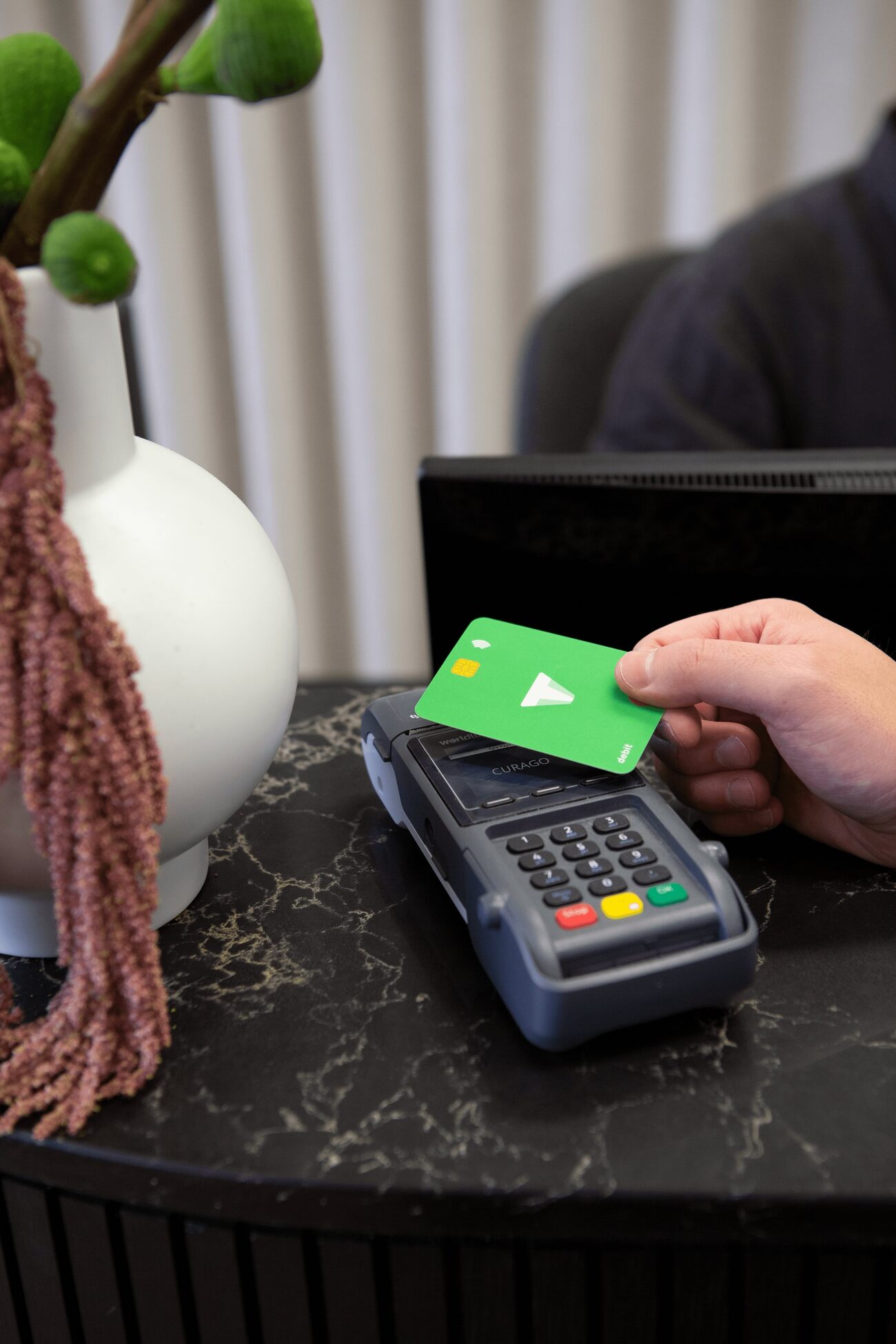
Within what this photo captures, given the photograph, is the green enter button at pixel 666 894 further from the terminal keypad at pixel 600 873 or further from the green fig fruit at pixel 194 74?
the green fig fruit at pixel 194 74

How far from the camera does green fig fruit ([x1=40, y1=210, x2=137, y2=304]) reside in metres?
0.37

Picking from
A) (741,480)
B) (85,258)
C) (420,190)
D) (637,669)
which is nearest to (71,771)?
(85,258)

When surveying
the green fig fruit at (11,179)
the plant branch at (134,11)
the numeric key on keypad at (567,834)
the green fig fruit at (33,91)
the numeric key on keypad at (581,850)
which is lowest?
the numeric key on keypad at (581,850)

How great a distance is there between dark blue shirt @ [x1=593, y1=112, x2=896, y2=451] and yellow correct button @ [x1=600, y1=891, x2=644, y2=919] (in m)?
0.99

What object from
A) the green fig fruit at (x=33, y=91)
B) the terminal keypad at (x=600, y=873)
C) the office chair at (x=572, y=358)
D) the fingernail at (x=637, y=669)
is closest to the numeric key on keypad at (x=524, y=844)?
the terminal keypad at (x=600, y=873)

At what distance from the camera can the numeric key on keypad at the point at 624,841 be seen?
1.62 feet

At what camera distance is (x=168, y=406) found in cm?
195

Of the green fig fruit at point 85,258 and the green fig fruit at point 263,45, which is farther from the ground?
the green fig fruit at point 263,45

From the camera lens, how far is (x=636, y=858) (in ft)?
1.59

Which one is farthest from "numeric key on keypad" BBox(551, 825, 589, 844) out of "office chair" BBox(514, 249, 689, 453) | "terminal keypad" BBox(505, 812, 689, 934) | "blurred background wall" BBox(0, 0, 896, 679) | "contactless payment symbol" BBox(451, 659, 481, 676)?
"blurred background wall" BBox(0, 0, 896, 679)

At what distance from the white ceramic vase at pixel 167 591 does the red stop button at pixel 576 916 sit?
153 millimetres

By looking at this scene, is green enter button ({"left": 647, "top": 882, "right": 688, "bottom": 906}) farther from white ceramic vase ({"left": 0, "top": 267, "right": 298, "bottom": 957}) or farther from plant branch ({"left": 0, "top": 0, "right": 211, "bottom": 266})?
plant branch ({"left": 0, "top": 0, "right": 211, "bottom": 266})

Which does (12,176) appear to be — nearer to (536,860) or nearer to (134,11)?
(134,11)

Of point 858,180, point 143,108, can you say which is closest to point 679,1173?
point 143,108
